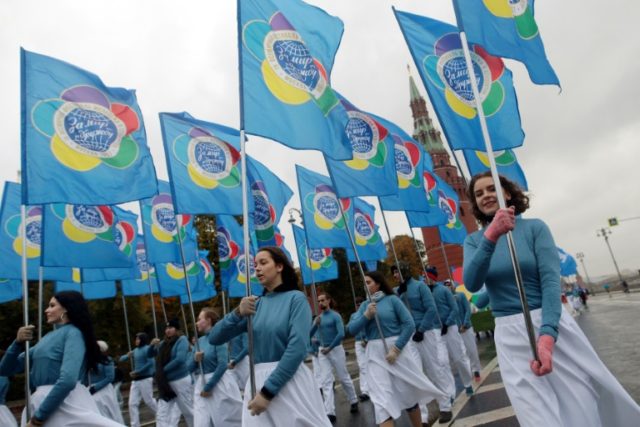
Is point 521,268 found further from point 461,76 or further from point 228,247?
point 228,247

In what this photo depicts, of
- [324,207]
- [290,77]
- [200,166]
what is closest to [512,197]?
[290,77]

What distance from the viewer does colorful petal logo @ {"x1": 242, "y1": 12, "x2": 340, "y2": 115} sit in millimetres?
4914

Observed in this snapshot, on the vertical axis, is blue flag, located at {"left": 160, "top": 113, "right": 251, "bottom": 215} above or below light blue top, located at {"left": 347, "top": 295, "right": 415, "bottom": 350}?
above

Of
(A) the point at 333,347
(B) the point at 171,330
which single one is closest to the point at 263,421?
(B) the point at 171,330

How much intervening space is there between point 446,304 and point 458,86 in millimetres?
5425

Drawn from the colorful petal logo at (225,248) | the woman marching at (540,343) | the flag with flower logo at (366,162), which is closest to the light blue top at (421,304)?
the flag with flower logo at (366,162)

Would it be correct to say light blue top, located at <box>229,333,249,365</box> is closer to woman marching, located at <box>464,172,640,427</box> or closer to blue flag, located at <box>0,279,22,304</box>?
blue flag, located at <box>0,279,22,304</box>

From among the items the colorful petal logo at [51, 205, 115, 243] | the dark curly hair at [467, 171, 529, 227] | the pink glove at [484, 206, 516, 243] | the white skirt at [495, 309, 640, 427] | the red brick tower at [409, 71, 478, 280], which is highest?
the red brick tower at [409, 71, 478, 280]

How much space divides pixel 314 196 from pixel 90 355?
7.05 meters

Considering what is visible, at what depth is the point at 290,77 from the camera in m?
5.08

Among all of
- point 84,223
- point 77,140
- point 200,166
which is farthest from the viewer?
point 200,166

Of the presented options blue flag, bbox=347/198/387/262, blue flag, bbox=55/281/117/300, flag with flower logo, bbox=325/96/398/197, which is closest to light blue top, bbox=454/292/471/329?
blue flag, bbox=347/198/387/262

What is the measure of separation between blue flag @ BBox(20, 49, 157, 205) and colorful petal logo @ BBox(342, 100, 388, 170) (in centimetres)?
310

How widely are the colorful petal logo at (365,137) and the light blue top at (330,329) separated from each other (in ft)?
11.7
